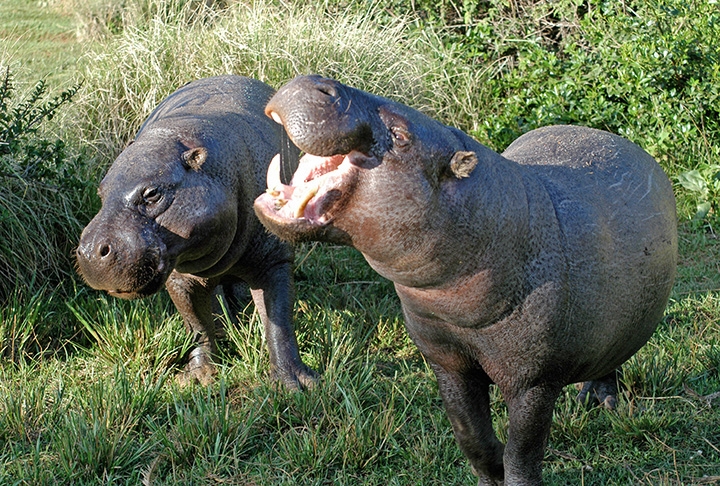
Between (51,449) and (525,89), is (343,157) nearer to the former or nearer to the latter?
(51,449)

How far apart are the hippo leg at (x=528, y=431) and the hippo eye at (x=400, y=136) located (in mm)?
1090

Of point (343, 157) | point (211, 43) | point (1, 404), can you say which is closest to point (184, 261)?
point (1, 404)

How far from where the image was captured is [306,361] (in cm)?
513

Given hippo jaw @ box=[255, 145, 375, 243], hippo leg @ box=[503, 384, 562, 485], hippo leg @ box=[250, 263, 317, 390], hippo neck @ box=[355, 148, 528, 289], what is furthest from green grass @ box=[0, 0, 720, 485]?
hippo jaw @ box=[255, 145, 375, 243]

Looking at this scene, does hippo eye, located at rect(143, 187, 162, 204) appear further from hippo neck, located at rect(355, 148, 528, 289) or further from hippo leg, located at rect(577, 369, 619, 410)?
hippo leg, located at rect(577, 369, 619, 410)

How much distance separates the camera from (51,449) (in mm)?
4312

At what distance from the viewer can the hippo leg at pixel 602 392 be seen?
4520 millimetres

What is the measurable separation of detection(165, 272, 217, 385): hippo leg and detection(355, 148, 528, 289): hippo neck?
7.38 ft

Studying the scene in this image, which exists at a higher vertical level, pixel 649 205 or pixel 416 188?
pixel 416 188

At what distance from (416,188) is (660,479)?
1.98m

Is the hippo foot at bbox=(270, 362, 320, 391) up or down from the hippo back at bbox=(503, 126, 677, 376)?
down

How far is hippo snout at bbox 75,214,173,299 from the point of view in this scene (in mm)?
3893

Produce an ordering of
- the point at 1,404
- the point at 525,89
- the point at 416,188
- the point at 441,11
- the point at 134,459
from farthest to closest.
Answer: the point at 441,11 < the point at 525,89 < the point at 1,404 < the point at 134,459 < the point at 416,188

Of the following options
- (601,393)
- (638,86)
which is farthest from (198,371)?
(638,86)
